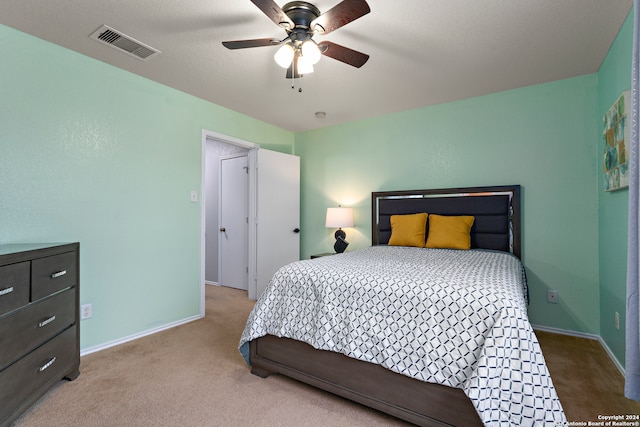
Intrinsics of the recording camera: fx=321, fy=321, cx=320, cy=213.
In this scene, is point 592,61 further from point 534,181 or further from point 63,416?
point 63,416

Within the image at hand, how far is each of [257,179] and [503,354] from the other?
338cm

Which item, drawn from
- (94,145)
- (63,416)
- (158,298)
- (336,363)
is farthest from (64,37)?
(336,363)

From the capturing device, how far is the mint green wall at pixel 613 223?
2.19 m

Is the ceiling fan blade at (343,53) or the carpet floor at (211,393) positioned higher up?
the ceiling fan blade at (343,53)

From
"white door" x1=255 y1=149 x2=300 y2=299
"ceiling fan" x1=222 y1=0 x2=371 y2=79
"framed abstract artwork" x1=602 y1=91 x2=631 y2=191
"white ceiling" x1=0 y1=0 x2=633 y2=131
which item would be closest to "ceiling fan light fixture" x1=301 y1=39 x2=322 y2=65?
"ceiling fan" x1=222 y1=0 x2=371 y2=79

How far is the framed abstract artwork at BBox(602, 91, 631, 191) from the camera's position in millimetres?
2084

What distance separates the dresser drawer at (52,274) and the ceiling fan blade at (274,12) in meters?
1.89

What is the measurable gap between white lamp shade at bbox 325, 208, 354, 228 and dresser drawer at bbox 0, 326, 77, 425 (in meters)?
2.75

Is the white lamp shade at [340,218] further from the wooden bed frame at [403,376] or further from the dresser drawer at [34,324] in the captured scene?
the dresser drawer at [34,324]

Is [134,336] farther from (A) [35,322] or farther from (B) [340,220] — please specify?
(B) [340,220]

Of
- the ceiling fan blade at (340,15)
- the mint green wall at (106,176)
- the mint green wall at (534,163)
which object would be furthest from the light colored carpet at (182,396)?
the mint green wall at (534,163)

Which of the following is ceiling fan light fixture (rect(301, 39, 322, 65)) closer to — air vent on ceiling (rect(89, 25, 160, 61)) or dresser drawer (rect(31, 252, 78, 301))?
air vent on ceiling (rect(89, 25, 160, 61))

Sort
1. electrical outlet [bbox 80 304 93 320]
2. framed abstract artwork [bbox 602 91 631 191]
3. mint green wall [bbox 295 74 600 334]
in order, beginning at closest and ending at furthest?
framed abstract artwork [bbox 602 91 631 191]
electrical outlet [bbox 80 304 93 320]
mint green wall [bbox 295 74 600 334]

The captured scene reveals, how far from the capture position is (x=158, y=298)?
10.3ft
